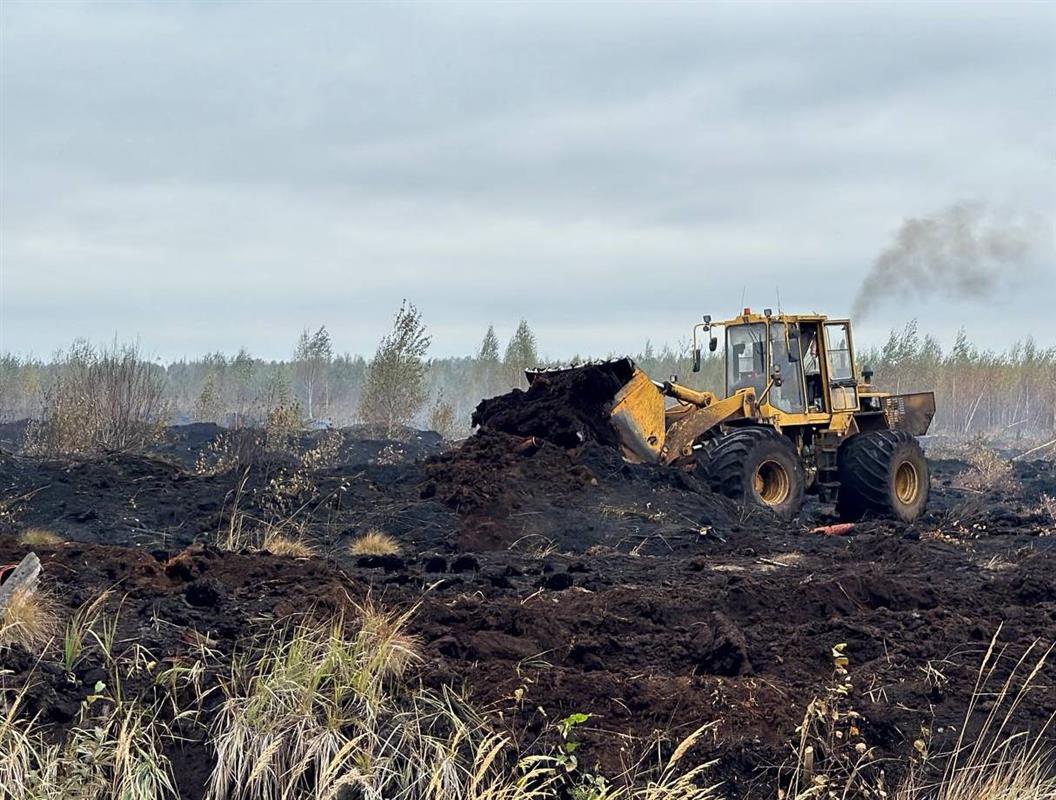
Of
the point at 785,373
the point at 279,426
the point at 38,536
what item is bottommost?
the point at 38,536

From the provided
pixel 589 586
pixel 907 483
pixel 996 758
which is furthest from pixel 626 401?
pixel 996 758

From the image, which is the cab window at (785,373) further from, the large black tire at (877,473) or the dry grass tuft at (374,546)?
the dry grass tuft at (374,546)

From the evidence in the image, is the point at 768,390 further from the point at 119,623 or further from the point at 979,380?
the point at 979,380

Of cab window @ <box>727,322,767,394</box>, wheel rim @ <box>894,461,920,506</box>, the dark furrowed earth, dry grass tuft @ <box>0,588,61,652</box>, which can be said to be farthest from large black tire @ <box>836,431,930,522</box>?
dry grass tuft @ <box>0,588,61,652</box>

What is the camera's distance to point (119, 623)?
22.6ft

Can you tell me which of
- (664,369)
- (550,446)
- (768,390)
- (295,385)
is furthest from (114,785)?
(295,385)

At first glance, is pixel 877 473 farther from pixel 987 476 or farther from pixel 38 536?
pixel 987 476

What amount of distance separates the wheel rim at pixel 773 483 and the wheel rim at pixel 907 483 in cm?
253

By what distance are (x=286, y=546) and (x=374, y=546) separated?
1.17 metres

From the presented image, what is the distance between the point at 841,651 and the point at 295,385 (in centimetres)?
7410

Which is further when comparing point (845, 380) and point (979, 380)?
point (979, 380)

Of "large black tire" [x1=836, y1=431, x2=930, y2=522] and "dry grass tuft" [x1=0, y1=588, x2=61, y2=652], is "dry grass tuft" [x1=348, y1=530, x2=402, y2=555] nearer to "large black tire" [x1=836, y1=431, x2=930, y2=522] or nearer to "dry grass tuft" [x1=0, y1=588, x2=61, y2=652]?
"dry grass tuft" [x1=0, y1=588, x2=61, y2=652]

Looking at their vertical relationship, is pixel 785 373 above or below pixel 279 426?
above

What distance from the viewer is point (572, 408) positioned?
16.5 metres
